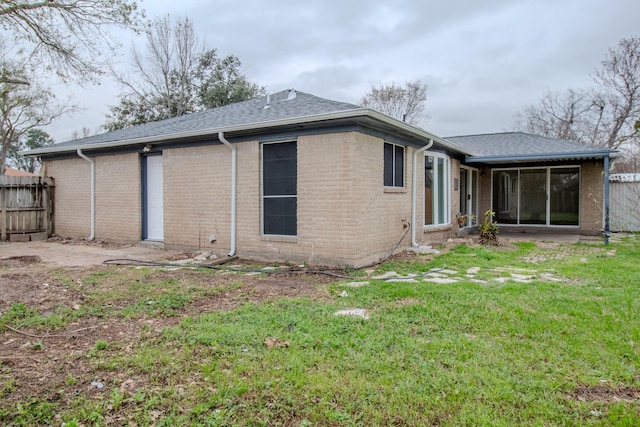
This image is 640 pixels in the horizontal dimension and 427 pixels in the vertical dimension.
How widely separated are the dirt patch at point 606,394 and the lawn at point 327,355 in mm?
12

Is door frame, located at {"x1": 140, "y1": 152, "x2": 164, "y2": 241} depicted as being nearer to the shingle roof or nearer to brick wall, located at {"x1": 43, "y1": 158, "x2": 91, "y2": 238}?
the shingle roof

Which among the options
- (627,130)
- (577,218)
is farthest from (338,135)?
(627,130)

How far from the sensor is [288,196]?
7.74 metres

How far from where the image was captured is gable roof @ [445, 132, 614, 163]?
36.8ft

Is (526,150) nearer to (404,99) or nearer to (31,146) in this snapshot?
(404,99)

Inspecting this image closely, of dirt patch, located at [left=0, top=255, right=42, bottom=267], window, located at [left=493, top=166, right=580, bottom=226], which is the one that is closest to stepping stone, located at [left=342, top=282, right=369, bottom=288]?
dirt patch, located at [left=0, top=255, right=42, bottom=267]

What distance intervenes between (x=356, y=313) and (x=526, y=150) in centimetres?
1041

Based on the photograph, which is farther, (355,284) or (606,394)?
(355,284)

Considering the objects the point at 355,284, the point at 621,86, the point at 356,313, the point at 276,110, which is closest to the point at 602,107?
the point at 621,86

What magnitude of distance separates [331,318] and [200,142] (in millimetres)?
6008

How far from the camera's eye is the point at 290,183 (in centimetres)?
771

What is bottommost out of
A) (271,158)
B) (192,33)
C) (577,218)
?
(577,218)

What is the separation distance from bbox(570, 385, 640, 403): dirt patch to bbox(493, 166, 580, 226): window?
12156mm

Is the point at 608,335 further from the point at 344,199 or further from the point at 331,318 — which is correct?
the point at 344,199
